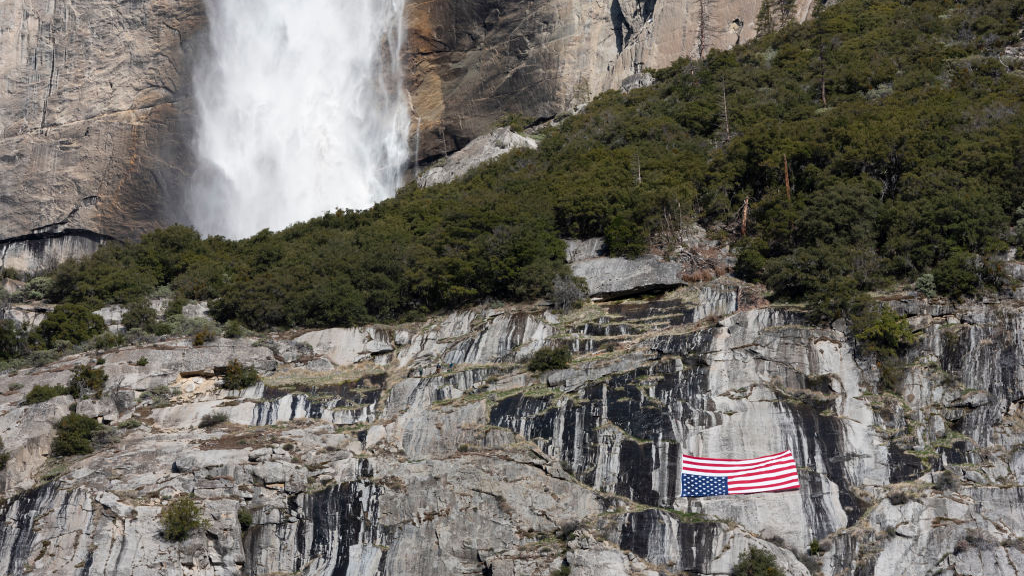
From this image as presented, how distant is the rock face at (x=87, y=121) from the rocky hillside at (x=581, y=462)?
3218 centimetres

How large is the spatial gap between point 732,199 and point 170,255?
2934cm

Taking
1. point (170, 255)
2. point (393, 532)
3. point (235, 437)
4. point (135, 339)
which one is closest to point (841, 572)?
point (393, 532)

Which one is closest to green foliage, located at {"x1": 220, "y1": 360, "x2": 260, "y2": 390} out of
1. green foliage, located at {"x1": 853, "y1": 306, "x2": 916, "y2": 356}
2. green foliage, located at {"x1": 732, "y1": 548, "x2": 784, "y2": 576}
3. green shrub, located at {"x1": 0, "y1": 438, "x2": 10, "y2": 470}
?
green shrub, located at {"x1": 0, "y1": 438, "x2": 10, "y2": 470}

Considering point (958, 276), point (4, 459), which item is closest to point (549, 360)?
point (958, 276)

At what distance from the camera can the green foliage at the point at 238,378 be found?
37.5 m

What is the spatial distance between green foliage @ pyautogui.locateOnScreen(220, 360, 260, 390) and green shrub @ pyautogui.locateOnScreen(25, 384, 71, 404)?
5.97 meters

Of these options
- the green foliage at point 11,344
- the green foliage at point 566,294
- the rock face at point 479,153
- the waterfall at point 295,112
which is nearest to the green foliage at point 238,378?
→ the green foliage at point 11,344

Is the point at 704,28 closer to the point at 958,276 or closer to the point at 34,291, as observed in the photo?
the point at 958,276

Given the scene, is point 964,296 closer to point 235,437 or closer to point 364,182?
point 235,437

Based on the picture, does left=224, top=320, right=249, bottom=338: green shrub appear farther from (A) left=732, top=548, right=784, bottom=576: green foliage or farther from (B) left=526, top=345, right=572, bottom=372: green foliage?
(A) left=732, top=548, right=784, bottom=576: green foliage

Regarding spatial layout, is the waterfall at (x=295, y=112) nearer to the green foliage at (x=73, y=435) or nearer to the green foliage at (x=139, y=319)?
the green foliage at (x=139, y=319)

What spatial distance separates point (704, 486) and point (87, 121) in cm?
5551

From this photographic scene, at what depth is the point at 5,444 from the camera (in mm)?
33250

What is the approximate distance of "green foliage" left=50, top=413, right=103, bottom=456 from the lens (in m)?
33.6
